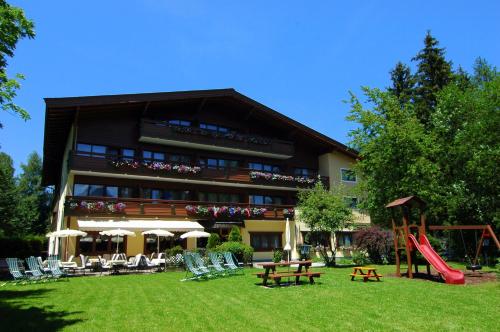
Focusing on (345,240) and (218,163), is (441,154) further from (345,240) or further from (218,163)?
(218,163)

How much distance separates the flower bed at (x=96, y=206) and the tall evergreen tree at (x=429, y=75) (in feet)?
90.9

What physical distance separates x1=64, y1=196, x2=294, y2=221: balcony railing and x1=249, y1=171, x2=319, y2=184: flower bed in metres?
2.36

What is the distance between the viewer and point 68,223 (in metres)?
25.3

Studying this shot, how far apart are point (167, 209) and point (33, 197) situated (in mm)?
35439

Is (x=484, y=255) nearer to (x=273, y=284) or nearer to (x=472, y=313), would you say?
(x=273, y=284)

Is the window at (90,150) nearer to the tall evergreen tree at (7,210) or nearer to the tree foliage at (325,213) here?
the tree foliage at (325,213)

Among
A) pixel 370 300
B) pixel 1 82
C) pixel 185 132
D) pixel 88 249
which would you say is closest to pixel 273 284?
pixel 370 300

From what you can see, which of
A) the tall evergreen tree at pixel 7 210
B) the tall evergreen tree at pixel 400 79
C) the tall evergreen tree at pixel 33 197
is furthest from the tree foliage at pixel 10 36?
the tall evergreen tree at pixel 33 197

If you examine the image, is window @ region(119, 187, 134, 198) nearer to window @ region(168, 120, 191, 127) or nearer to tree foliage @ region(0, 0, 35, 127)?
window @ region(168, 120, 191, 127)

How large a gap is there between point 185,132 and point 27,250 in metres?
16.2

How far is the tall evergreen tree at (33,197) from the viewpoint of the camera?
5284cm

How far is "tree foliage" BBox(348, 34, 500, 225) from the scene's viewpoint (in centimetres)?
2547

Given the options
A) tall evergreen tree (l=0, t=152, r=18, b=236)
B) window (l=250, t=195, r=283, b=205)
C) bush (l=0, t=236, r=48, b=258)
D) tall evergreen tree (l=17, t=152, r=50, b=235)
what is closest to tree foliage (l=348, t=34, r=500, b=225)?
window (l=250, t=195, r=283, b=205)

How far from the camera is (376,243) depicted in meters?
25.5
